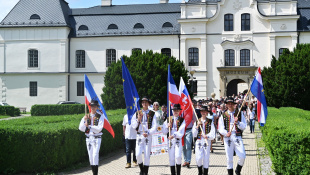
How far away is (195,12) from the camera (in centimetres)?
3834

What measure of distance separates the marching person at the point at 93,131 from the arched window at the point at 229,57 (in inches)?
1198

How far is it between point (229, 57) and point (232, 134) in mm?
30094

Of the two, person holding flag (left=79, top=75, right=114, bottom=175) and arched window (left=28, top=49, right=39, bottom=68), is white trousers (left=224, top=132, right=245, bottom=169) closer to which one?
person holding flag (left=79, top=75, right=114, bottom=175)

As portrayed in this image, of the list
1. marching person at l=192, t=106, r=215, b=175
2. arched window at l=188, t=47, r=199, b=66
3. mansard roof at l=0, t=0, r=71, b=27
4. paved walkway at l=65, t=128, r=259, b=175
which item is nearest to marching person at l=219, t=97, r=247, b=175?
marching person at l=192, t=106, r=215, b=175

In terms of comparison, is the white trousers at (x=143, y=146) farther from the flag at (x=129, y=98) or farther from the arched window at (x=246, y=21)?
the arched window at (x=246, y=21)

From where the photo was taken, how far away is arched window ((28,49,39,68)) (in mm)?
41531

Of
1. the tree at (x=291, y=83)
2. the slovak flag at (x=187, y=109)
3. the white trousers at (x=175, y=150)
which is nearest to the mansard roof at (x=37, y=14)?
the tree at (x=291, y=83)

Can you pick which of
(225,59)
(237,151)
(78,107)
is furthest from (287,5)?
(237,151)

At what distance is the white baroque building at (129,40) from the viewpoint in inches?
1502

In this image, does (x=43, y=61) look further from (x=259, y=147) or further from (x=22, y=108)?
(x=259, y=147)

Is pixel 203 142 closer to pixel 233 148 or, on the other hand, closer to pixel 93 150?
pixel 233 148

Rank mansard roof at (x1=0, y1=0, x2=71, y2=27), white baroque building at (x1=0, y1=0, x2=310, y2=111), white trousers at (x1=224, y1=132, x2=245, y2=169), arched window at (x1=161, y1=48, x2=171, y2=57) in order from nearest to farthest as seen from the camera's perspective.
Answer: white trousers at (x1=224, y1=132, x2=245, y2=169) → white baroque building at (x1=0, y1=0, x2=310, y2=111) → arched window at (x1=161, y1=48, x2=171, y2=57) → mansard roof at (x1=0, y1=0, x2=71, y2=27)

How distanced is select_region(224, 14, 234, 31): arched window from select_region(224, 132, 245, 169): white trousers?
30511 millimetres

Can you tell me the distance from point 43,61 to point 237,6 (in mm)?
20988
